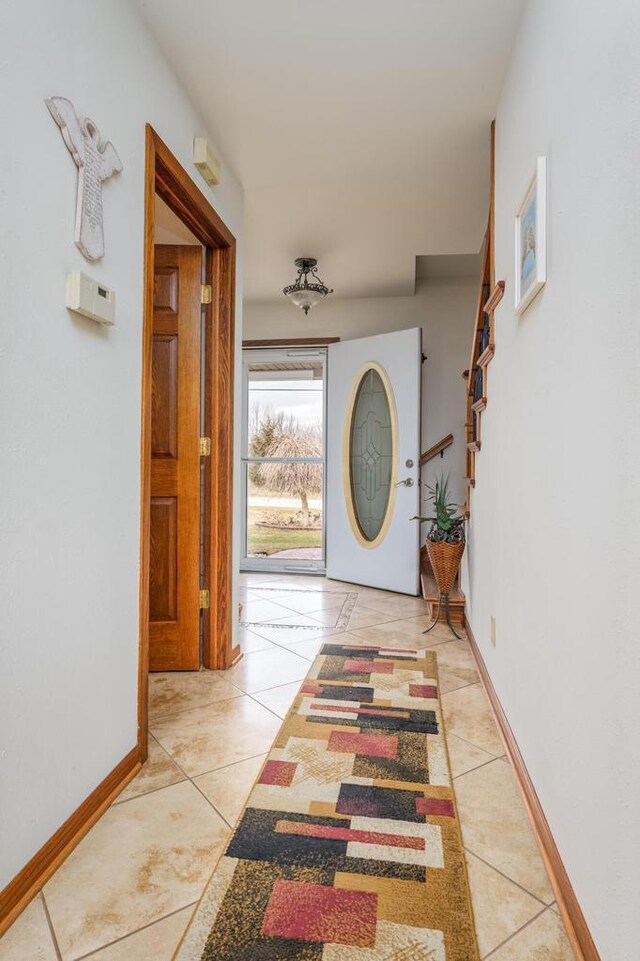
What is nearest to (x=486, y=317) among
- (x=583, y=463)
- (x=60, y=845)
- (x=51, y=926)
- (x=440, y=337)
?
(x=583, y=463)

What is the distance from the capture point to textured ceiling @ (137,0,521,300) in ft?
6.12

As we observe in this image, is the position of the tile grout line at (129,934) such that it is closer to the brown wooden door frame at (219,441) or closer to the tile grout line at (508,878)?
the tile grout line at (508,878)

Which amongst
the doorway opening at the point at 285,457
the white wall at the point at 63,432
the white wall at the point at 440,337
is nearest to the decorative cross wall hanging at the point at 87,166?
the white wall at the point at 63,432

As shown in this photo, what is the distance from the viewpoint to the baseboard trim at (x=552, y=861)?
3.64 ft

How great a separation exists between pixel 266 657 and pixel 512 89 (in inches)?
103

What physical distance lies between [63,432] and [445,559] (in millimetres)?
2345

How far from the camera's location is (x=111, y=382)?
66.1 inches

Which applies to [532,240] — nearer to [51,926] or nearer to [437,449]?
[51,926]

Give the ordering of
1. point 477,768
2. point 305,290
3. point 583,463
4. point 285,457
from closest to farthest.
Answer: point 583,463, point 477,768, point 305,290, point 285,457

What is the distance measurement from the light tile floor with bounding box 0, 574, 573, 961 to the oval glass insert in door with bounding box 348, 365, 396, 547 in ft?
5.88

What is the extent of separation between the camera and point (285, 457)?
5.34 metres

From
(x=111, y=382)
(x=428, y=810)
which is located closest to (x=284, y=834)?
(x=428, y=810)

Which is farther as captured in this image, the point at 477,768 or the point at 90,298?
the point at 477,768

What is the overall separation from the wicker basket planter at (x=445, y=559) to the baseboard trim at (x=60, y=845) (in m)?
1.98
